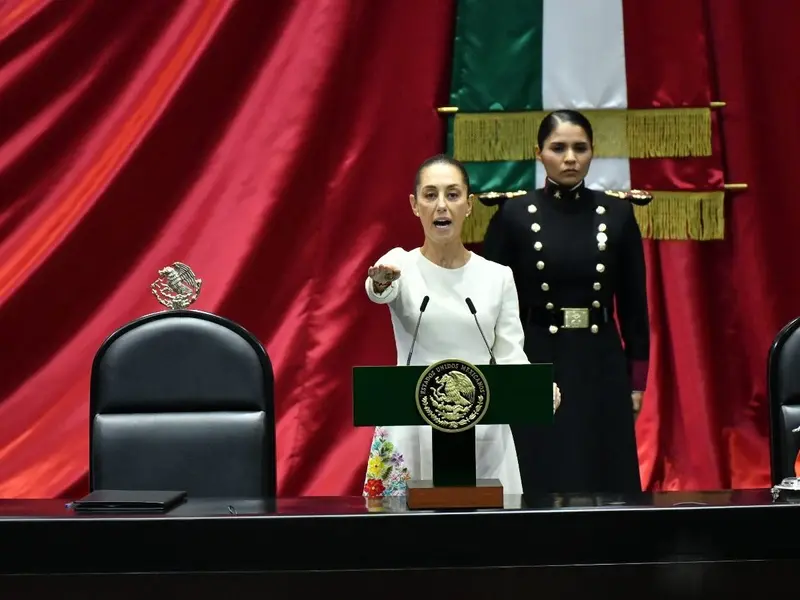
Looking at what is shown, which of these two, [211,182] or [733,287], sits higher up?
[211,182]

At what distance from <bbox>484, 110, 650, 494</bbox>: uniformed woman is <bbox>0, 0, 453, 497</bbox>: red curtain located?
82cm

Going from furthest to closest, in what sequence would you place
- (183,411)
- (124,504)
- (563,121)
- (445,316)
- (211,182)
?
1. (211,182)
2. (563,121)
3. (445,316)
4. (183,411)
5. (124,504)

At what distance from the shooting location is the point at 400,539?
4.67 feet

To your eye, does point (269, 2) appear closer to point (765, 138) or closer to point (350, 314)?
point (350, 314)

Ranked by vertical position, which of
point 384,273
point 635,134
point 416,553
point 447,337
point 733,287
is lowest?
point 416,553

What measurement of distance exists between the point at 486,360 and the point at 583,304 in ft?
1.59

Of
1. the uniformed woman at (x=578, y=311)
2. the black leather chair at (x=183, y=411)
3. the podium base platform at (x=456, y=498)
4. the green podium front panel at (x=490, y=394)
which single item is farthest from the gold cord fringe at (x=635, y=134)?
the podium base platform at (x=456, y=498)

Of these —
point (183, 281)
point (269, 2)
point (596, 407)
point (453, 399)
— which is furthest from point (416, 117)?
point (453, 399)

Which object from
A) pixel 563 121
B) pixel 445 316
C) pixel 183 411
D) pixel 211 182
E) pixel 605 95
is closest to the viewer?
pixel 183 411

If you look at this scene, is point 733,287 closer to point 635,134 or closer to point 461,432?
point 635,134

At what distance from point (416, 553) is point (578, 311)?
4.73 ft

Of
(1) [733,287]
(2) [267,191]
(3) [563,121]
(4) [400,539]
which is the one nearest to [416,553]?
(4) [400,539]

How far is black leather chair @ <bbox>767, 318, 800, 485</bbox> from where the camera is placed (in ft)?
6.71

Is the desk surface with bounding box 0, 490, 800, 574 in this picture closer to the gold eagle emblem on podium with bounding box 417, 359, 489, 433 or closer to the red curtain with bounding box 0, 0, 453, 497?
the gold eagle emblem on podium with bounding box 417, 359, 489, 433
